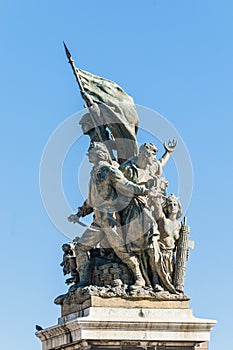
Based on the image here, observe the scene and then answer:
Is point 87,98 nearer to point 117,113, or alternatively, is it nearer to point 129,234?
point 117,113

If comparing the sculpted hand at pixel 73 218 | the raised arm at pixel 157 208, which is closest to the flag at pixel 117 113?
the raised arm at pixel 157 208

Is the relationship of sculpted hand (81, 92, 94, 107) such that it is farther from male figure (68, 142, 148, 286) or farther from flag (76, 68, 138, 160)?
male figure (68, 142, 148, 286)

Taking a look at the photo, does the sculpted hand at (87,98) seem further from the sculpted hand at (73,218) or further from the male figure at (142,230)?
the sculpted hand at (73,218)

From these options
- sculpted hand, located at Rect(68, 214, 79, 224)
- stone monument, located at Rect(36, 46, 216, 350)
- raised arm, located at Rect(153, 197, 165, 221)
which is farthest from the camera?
sculpted hand, located at Rect(68, 214, 79, 224)

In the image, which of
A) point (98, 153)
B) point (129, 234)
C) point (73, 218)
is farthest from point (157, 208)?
point (73, 218)

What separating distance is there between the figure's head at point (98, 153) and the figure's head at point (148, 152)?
807mm

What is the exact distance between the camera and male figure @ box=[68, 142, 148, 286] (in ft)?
90.0

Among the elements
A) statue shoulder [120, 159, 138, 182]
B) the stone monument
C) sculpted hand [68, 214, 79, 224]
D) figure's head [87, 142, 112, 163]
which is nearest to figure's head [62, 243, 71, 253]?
the stone monument

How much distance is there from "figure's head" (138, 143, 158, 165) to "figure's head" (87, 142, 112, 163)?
0.81 metres

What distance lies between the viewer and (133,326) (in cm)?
2669

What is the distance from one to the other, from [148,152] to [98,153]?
1202mm

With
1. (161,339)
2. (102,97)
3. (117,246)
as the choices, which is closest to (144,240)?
(117,246)

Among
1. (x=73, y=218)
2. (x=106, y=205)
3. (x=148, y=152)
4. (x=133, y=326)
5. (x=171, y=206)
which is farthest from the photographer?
(x=73, y=218)

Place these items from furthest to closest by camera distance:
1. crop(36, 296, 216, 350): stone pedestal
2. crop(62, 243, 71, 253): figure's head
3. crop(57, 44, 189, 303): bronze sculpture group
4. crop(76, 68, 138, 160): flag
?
crop(76, 68, 138, 160): flag
crop(62, 243, 71, 253): figure's head
crop(57, 44, 189, 303): bronze sculpture group
crop(36, 296, 216, 350): stone pedestal
